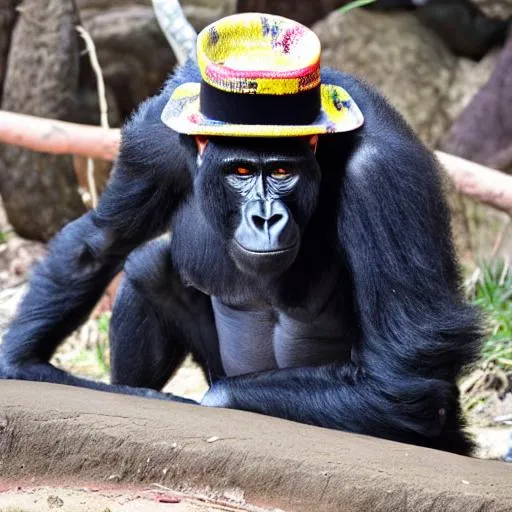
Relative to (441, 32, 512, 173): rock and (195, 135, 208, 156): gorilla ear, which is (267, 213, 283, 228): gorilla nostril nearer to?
(195, 135, 208, 156): gorilla ear

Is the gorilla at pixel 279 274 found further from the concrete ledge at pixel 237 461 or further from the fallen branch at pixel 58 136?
the fallen branch at pixel 58 136

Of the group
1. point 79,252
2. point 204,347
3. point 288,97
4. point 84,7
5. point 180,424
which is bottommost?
point 84,7

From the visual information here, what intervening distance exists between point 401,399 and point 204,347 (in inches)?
43.5

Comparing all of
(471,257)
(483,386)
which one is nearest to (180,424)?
(483,386)

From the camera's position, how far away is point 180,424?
3.26 meters

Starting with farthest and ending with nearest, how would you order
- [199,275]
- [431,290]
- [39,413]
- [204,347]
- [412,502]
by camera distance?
[204,347]
[199,275]
[431,290]
[39,413]
[412,502]

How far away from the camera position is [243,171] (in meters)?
3.59

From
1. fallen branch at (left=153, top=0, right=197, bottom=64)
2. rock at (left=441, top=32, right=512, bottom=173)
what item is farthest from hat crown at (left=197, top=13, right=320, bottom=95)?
rock at (left=441, top=32, right=512, bottom=173)

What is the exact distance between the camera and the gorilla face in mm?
3496

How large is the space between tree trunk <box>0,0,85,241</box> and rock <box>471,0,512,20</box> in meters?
3.49

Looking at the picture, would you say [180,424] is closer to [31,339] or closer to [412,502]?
[412,502]

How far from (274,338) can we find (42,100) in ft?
15.3

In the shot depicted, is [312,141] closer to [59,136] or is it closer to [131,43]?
[59,136]

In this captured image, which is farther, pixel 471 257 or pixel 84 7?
pixel 84 7
